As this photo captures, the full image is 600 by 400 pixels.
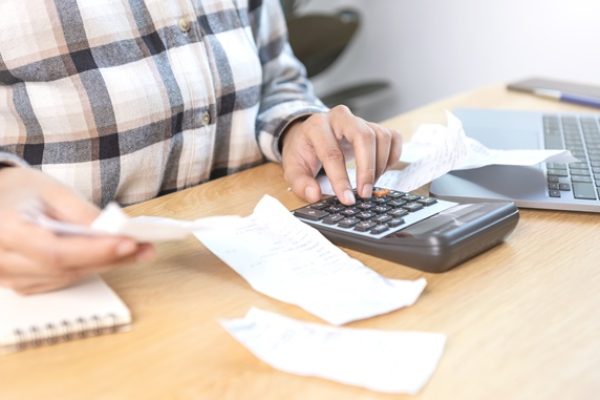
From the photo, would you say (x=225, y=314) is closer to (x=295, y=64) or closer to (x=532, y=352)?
(x=532, y=352)

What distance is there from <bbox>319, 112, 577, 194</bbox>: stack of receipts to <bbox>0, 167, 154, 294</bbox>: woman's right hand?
1.08ft

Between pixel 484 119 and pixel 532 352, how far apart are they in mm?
596

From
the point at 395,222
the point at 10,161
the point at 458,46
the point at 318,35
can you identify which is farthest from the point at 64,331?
the point at 458,46

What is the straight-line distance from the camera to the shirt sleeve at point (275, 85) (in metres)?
0.93

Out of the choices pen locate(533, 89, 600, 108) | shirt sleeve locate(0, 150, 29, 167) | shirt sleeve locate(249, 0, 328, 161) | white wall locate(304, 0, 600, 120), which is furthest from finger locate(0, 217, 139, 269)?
white wall locate(304, 0, 600, 120)

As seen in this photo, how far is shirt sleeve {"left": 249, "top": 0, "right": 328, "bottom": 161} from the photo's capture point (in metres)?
0.93

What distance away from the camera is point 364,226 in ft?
2.15

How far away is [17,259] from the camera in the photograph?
50 centimetres

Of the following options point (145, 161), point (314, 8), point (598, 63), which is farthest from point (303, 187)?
point (314, 8)

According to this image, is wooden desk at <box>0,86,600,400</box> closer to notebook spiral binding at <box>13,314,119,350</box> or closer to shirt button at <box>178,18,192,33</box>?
notebook spiral binding at <box>13,314,119,350</box>

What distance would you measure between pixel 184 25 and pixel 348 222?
0.33m

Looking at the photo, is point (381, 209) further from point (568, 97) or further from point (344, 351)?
point (568, 97)

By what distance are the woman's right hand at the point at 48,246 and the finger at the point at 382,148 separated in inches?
13.3

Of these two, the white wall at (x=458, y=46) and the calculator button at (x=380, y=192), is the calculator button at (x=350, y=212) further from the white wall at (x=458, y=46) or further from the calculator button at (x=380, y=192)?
the white wall at (x=458, y=46)
